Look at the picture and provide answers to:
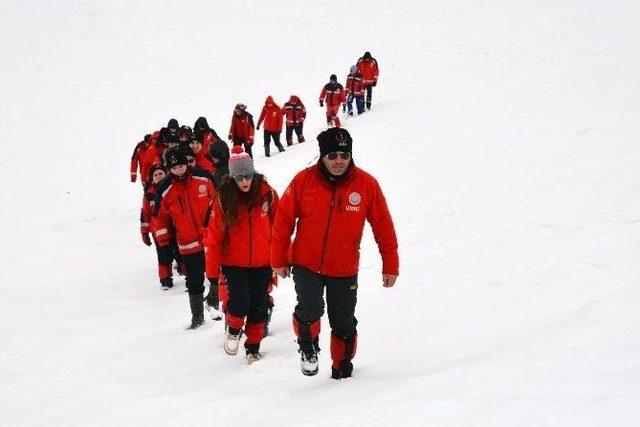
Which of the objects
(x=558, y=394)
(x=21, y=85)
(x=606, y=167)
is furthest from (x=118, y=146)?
(x=558, y=394)

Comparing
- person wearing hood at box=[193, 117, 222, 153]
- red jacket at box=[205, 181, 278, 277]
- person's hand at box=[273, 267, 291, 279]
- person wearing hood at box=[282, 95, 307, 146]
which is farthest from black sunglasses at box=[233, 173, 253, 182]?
person wearing hood at box=[282, 95, 307, 146]

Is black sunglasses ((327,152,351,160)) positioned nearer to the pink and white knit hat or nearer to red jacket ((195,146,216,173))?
the pink and white knit hat

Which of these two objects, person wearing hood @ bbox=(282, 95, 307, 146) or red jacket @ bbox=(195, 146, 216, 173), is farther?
person wearing hood @ bbox=(282, 95, 307, 146)

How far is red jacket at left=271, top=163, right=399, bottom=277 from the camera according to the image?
397cm

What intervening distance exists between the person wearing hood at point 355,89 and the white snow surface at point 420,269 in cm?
66

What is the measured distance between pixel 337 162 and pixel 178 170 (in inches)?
105

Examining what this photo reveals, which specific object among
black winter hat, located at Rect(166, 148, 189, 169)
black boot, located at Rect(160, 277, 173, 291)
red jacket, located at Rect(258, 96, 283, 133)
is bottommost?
black boot, located at Rect(160, 277, 173, 291)

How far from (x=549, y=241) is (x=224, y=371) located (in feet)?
13.2

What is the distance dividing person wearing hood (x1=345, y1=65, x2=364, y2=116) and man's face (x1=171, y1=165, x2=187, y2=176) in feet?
42.4

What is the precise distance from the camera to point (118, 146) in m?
21.6

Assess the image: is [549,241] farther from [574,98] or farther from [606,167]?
[574,98]

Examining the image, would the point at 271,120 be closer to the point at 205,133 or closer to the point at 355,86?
the point at 355,86

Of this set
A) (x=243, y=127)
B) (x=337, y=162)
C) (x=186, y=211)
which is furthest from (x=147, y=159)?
(x=337, y=162)

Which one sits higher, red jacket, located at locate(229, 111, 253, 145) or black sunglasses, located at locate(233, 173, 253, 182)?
red jacket, located at locate(229, 111, 253, 145)
